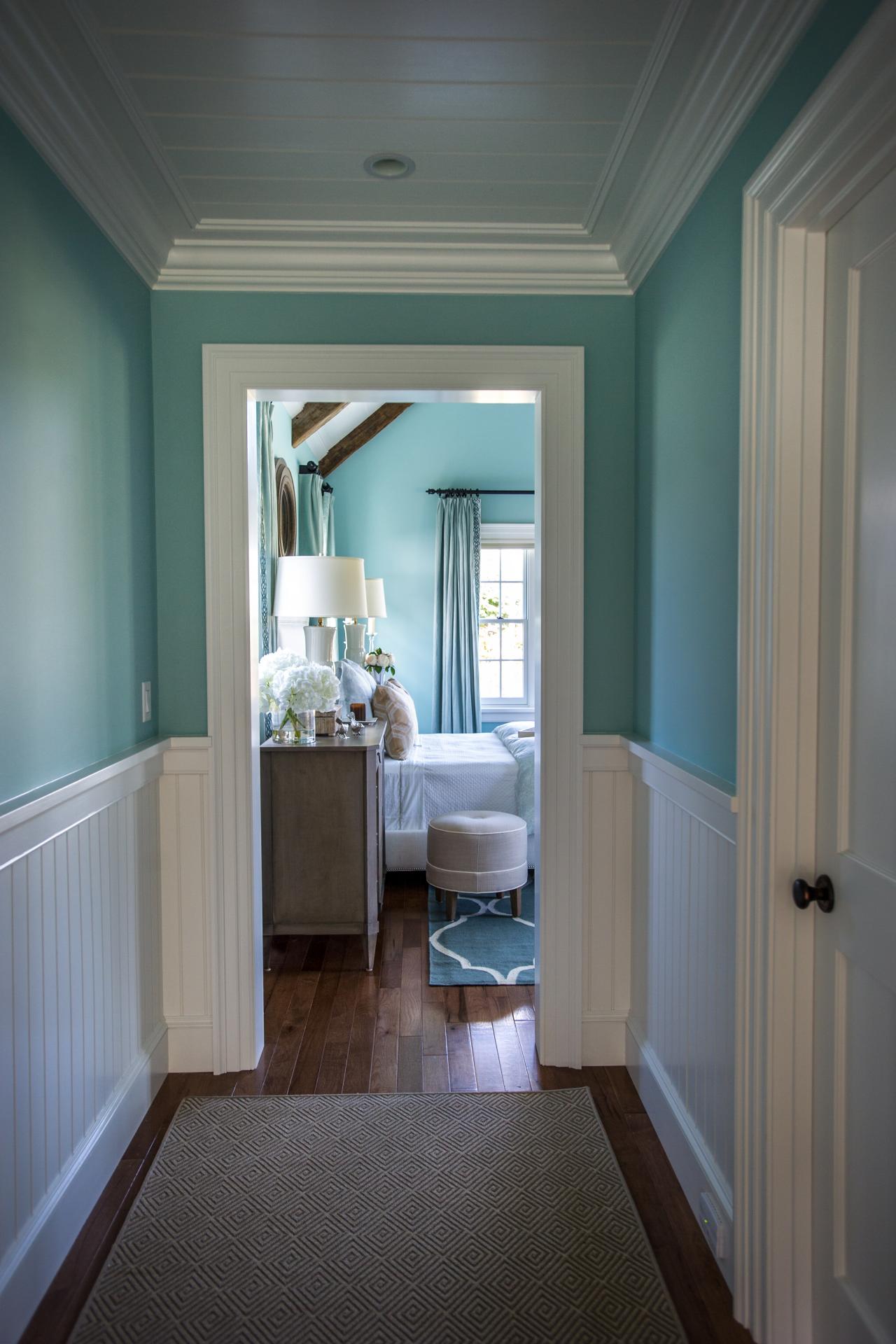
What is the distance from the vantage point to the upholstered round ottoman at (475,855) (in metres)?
4.00

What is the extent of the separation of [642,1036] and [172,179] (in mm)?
2646

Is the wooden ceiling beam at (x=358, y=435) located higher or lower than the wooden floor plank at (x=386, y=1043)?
higher

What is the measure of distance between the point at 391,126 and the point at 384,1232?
8.17 feet

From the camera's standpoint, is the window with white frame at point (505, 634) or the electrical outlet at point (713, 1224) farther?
the window with white frame at point (505, 634)

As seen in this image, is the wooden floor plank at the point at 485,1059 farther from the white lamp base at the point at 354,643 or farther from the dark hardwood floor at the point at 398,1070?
the white lamp base at the point at 354,643

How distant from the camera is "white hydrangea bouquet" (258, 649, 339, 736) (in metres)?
3.63

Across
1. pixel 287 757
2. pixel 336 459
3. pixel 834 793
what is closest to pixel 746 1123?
pixel 834 793

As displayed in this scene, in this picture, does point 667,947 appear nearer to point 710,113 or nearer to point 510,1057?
point 510,1057

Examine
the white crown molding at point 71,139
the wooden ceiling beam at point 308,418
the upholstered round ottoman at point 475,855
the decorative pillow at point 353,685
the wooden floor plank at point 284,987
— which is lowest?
the wooden floor plank at point 284,987

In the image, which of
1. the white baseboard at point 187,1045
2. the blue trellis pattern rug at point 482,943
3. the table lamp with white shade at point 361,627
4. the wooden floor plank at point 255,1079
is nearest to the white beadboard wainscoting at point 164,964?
the white baseboard at point 187,1045

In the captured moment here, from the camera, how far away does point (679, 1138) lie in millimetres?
2139

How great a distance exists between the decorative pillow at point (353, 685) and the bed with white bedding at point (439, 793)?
36 centimetres

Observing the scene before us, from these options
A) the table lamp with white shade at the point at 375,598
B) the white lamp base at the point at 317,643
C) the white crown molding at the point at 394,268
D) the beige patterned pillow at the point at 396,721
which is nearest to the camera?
the white crown molding at the point at 394,268

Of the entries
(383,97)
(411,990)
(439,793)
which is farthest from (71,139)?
(439,793)
